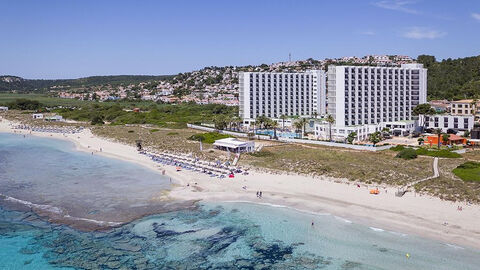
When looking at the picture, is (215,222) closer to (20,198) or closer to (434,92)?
(20,198)

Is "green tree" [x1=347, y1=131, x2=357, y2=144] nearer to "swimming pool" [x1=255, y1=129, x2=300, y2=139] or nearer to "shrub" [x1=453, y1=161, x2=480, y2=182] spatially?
"swimming pool" [x1=255, y1=129, x2=300, y2=139]

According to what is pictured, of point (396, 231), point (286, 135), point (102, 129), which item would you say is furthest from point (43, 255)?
point (102, 129)

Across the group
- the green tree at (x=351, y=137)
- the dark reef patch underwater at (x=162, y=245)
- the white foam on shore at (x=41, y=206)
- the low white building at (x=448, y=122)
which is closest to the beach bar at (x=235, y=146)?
the green tree at (x=351, y=137)

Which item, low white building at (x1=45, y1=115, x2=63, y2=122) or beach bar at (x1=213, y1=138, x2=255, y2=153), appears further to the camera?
low white building at (x1=45, y1=115, x2=63, y2=122)

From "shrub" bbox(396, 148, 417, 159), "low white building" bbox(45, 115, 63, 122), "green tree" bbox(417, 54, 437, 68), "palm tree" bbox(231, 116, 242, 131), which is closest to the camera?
"shrub" bbox(396, 148, 417, 159)

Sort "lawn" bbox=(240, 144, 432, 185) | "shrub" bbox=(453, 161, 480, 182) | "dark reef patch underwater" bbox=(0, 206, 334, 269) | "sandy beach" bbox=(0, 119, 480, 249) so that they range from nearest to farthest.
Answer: "dark reef patch underwater" bbox=(0, 206, 334, 269)
"sandy beach" bbox=(0, 119, 480, 249)
"shrub" bbox=(453, 161, 480, 182)
"lawn" bbox=(240, 144, 432, 185)

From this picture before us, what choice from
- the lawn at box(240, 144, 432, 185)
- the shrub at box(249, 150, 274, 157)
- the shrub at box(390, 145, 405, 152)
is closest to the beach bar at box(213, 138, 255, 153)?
the shrub at box(249, 150, 274, 157)

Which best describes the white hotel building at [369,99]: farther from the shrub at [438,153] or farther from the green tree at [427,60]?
the green tree at [427,60]
